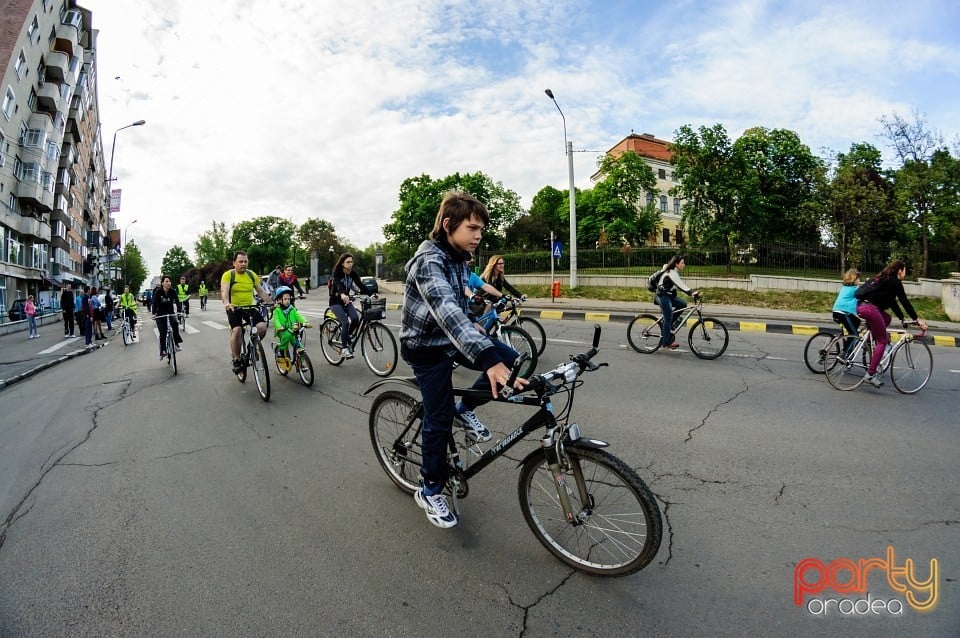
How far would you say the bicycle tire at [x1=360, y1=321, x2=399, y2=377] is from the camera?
758 cm

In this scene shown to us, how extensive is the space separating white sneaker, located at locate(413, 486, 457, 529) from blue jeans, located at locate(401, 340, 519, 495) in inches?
2.9

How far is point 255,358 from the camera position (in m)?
6.52

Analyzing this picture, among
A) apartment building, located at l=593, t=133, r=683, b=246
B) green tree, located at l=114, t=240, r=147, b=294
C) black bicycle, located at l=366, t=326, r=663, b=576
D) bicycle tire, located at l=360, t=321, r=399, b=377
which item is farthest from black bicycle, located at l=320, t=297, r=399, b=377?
green tree, located at l=114, t=240, r=147, b=294

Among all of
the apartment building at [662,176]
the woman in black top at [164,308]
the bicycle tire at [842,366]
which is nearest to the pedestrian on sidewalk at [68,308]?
the woman in black top at [164,308]

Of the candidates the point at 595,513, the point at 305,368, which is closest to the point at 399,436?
the point at 595,513

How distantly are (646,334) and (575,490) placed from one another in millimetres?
7336

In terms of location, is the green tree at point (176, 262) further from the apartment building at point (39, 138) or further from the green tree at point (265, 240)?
the apartment building at point (39, 138)

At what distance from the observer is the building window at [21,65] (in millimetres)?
31747

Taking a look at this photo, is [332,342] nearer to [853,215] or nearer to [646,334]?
[646,334]

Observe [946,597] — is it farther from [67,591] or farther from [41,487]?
[41,487]

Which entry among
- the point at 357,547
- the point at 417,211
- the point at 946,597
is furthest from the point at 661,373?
the point at 417,211

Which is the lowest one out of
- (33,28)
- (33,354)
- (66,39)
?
(33,354)

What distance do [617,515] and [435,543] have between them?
1.12 m

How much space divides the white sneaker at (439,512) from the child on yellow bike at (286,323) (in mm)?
5024
